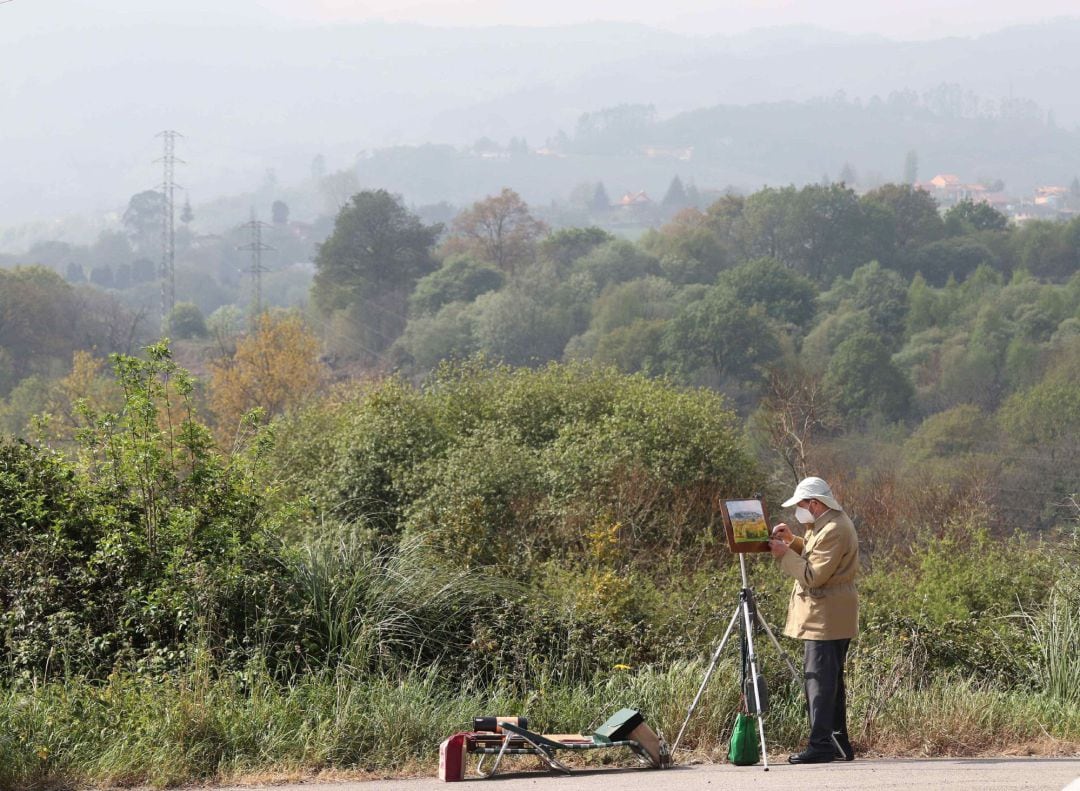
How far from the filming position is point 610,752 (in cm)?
709

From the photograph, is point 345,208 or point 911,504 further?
point 345,208

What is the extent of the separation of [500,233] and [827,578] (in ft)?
473

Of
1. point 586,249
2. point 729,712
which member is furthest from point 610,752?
point 586,249

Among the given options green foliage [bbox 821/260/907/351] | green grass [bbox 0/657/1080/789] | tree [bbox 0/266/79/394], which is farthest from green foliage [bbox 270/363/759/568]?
green foliage [bbox 821/260/907/351]

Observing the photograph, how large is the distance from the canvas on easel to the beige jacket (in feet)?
0.68

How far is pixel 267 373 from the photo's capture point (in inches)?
3477

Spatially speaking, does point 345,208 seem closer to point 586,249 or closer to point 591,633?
point 586,249

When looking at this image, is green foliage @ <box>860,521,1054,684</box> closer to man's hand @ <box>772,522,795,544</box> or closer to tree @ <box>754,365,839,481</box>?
man's hand @ <box>772,522,795,544</box>

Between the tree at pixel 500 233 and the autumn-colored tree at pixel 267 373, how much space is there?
48.4 metres

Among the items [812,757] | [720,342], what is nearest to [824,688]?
[812,757]

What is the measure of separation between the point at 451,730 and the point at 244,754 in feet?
3.75

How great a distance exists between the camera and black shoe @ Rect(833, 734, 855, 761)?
6.99m

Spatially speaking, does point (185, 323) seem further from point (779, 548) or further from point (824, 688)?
point (824, 688)

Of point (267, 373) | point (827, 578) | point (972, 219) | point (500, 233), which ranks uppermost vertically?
point (827, 578)
